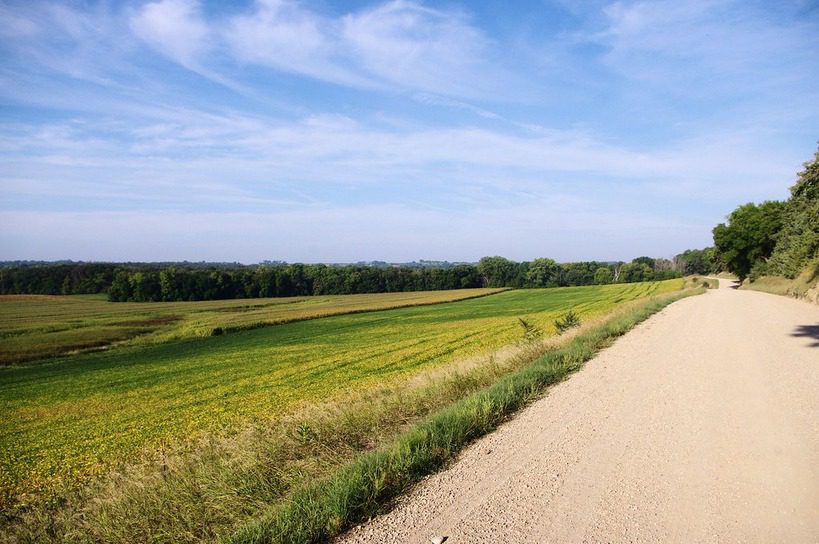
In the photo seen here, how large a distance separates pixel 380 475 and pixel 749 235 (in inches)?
2686

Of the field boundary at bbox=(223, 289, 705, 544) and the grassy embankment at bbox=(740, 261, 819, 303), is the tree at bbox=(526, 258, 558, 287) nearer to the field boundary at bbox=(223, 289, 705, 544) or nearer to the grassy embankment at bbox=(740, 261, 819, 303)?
the grassy embankment at bbox=(740, 261, 819, 303)

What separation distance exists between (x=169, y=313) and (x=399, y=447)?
6711cm

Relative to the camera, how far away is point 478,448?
7238 mm

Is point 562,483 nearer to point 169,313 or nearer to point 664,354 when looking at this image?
point 664,354

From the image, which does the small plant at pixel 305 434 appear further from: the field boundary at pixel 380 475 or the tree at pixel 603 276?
the tree at pixel 603 276

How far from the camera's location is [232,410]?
1498 cm

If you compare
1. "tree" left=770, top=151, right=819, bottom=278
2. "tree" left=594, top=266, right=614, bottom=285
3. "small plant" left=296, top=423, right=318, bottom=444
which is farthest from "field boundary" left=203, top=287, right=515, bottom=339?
"tree" left=594, top=266, right=614, bottom=285

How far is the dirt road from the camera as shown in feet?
15.8

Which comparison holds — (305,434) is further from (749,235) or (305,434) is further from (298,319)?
(749,235)

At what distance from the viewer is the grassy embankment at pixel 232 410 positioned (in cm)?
589

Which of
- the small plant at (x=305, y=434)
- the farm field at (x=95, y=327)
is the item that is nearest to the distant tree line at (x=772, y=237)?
the small plant at (x=305, y=434)

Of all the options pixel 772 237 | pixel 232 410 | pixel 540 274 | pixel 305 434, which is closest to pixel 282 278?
pixel 540 274

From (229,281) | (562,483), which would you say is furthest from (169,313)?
(562,483)

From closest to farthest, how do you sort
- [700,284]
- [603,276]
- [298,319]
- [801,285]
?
1. [801,285]
2. [298,319]
3. [700,284]
4. [603,276]
